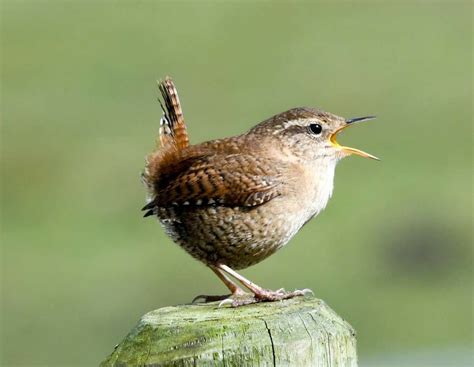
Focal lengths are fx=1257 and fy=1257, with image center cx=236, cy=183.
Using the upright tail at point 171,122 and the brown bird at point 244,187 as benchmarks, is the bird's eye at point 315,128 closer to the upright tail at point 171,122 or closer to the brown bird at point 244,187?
the brown bird at point 244,187

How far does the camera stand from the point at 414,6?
2166cm

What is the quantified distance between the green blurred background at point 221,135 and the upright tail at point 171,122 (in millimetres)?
3945

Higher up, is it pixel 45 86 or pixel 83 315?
pixel 45 86

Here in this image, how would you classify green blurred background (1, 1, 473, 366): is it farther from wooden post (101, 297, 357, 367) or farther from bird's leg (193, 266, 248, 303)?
wooden post (101, 297, 357, 367)


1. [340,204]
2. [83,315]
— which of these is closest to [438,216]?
[340,204]

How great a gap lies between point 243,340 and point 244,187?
1.68 metres

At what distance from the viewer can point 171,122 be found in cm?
585

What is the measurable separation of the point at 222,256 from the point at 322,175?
0.63 m

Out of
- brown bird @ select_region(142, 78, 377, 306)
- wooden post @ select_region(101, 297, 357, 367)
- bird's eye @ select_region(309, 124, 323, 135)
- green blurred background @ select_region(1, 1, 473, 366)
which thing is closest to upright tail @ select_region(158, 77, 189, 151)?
brown bird @ select_region(142, 78, 377, 306)

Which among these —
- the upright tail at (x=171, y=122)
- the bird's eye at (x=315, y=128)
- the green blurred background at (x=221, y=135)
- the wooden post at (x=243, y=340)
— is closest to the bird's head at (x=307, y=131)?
the bird's eye at (x=315, y=128)

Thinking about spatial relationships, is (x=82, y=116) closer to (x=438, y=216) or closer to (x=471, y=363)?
(x=438, y=216)

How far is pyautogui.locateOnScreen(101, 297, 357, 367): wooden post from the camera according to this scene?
139 inches

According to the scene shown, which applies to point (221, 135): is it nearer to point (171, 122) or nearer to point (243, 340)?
point (171, 122)

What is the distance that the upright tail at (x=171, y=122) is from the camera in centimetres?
575
